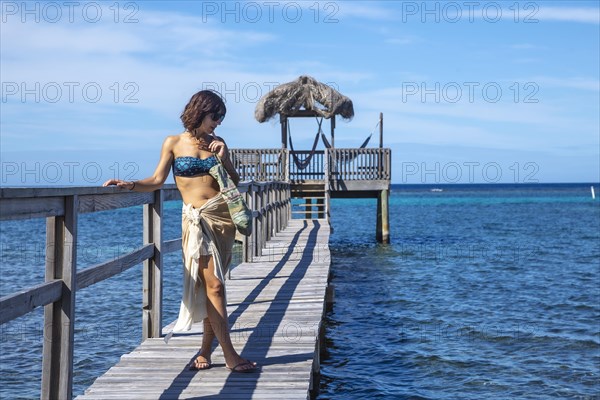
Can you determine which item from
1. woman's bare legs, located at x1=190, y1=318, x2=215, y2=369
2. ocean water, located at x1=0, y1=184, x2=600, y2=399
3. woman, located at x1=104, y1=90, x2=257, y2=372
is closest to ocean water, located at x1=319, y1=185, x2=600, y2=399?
ocean water, located at x1=0, y1=184, x2=600, y2=399

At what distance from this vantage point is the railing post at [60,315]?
11.8 ft

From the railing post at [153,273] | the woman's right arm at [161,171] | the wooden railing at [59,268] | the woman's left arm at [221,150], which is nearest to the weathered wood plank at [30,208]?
the wooden railing at [59,268]

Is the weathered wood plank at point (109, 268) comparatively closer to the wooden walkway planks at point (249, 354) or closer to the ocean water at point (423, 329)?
the wooden walkway planks at point (249, 354)

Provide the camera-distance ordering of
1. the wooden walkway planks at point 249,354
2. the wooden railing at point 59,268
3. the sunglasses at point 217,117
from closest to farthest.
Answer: the wooden railing at point 59,268 → the wooden walkway planks at point 249,354 → the sunglasses at point 217,117

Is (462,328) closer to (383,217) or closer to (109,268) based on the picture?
(109,268)

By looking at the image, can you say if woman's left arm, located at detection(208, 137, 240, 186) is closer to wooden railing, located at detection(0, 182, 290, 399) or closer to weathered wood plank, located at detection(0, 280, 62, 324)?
wooden railing, located at detection(0, 182, 290, 399)

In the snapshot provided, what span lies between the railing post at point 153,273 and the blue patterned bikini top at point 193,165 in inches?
34.5

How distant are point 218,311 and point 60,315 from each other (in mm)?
1232

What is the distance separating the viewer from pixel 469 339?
414 inches

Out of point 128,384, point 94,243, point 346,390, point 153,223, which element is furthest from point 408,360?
point 94,243

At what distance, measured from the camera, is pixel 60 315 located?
363 cm

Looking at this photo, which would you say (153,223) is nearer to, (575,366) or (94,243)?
(575,366)

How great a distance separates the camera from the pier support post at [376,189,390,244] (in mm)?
24031

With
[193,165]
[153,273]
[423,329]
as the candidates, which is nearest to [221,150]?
[193,165]
